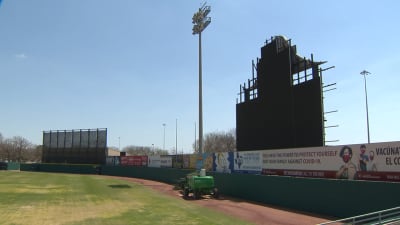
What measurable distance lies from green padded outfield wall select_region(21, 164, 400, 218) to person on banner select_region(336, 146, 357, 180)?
716 mm

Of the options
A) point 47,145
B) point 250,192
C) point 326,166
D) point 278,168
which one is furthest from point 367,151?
point 47,145

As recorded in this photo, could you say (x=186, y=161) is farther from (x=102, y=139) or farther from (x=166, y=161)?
(x=102, y=139)

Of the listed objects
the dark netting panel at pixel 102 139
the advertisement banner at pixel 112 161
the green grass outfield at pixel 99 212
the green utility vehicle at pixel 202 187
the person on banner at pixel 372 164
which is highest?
the dark netting panel at pixel 102 139

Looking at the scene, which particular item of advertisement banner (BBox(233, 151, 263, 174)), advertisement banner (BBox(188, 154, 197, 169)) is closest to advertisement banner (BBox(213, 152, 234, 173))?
advertisement banner (BBox(233, 151, 263, 174))

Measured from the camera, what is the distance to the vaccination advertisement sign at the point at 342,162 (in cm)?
1655

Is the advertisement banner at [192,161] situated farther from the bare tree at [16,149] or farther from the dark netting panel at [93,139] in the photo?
the bare tree at [16,149]

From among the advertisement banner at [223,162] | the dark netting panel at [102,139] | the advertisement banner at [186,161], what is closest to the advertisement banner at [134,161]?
the dark netting panel at [102,139]

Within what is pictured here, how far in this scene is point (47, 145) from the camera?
Answer: 82375 millimetres

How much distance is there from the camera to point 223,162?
106 feet

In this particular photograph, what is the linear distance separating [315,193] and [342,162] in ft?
6.58

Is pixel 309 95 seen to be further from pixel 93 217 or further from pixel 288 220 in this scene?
pixel 93 217

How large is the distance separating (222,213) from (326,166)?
5713mm

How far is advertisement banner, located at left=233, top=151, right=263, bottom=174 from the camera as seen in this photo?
26781mm

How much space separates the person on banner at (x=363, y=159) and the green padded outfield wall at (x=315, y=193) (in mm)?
975
